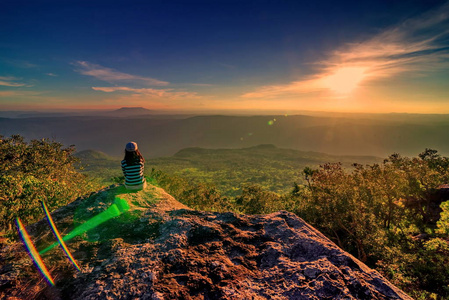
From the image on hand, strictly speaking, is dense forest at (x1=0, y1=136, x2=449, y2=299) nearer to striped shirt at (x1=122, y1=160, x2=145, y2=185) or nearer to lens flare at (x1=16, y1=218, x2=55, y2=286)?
striped shirt at (x1=122, y1=160, x2=145, y2=185)

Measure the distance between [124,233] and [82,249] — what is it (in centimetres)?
92

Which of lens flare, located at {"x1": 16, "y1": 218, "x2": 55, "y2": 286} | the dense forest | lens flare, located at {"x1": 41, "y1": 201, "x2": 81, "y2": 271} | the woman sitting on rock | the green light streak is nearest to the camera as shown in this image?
lens flare, located at {"x1": 16, "y1": 218, "x2": 55, "y2": 286}

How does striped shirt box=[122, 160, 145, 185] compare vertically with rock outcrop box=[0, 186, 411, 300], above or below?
above

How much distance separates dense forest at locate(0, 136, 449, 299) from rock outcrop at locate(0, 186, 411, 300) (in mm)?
7515

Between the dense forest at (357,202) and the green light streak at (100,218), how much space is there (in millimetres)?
5658

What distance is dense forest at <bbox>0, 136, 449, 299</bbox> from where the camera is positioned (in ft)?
40.4

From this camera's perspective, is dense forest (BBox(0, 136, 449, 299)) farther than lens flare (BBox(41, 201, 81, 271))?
Yes

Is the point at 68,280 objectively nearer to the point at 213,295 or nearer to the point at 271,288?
the point at 213,295

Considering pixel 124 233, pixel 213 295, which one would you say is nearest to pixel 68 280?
pixel 124 233

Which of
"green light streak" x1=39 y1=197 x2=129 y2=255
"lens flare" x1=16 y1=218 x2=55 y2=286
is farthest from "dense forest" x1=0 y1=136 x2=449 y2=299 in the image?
"lens flare" x1=16 y1=218 x2=55 y2=286

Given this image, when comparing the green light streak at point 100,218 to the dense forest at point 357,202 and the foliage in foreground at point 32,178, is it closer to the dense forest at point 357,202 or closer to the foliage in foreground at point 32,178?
the dense forest at point 357,202

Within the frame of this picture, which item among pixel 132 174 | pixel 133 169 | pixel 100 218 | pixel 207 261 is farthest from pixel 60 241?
pixel 133 169

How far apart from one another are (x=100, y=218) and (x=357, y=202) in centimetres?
1888

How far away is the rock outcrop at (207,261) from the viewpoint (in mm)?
3385
